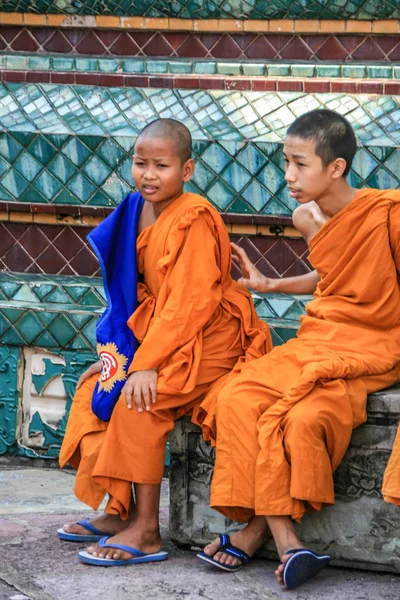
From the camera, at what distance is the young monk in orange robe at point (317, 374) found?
3.88 metres

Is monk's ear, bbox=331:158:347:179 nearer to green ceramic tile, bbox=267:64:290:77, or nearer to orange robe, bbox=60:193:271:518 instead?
orange robe, bbox=60:193:271:518

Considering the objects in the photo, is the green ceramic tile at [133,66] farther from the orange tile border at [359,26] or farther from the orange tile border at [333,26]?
the orange tile border at [359,26]

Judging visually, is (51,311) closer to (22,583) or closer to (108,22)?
(108,22)

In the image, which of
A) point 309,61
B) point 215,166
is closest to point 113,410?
point 215,166

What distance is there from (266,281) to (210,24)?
65.4 inches

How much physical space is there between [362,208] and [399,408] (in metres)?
0.66

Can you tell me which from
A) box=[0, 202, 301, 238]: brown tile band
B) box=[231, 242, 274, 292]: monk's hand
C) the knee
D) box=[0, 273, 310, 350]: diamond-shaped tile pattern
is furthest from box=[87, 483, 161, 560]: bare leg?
box=[0, 202, 301, 238]: brown tile band

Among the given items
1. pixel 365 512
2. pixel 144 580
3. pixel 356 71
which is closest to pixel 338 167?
pixel 365 512

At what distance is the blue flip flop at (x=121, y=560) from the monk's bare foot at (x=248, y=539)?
0.70 ft

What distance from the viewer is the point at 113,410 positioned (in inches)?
165

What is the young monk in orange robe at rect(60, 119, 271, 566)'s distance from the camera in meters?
4.14

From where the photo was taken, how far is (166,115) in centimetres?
558

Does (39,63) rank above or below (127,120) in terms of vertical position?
above

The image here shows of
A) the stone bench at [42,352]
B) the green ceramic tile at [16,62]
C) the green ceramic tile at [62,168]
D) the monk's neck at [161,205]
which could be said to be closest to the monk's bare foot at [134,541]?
the monk's neck at [161,205]
